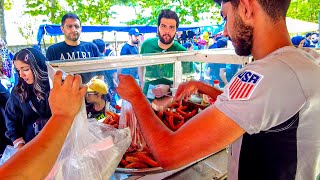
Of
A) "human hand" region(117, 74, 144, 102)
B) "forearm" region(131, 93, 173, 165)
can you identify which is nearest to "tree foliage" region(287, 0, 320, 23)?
"human hand" region(117, 74, 144, 102)

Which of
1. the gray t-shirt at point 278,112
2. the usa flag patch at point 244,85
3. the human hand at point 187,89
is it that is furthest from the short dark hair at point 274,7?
the human hand at point 187,89

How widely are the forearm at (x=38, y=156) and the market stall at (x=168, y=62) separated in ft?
2.19

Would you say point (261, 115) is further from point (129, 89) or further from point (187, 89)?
point (187, 89)

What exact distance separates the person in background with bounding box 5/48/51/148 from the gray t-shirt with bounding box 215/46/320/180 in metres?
2.19

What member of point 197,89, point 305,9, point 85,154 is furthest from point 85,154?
point 305,9

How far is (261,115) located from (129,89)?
65cm

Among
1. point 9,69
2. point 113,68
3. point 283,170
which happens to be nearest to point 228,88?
point 283,170

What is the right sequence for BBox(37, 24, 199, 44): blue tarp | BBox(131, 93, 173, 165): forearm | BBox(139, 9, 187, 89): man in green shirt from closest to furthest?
1. BBox(131, 93, 173, 165): forearm
2. BBox(139, 9, 187, 89): man in green shirt
3. BBox(37, 24, 199, 44): blue tarp

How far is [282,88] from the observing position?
33.4 inches

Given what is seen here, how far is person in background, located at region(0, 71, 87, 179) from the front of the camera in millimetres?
678

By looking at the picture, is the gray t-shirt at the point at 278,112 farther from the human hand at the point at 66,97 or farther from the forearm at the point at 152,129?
the human hand at the point at 66,97

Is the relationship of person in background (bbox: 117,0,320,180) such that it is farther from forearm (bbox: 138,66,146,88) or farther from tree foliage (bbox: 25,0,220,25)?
tree foliage (bbox: 25,0,220,25)

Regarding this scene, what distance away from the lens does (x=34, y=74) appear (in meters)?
2.48

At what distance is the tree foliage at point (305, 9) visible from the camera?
17683 mm
